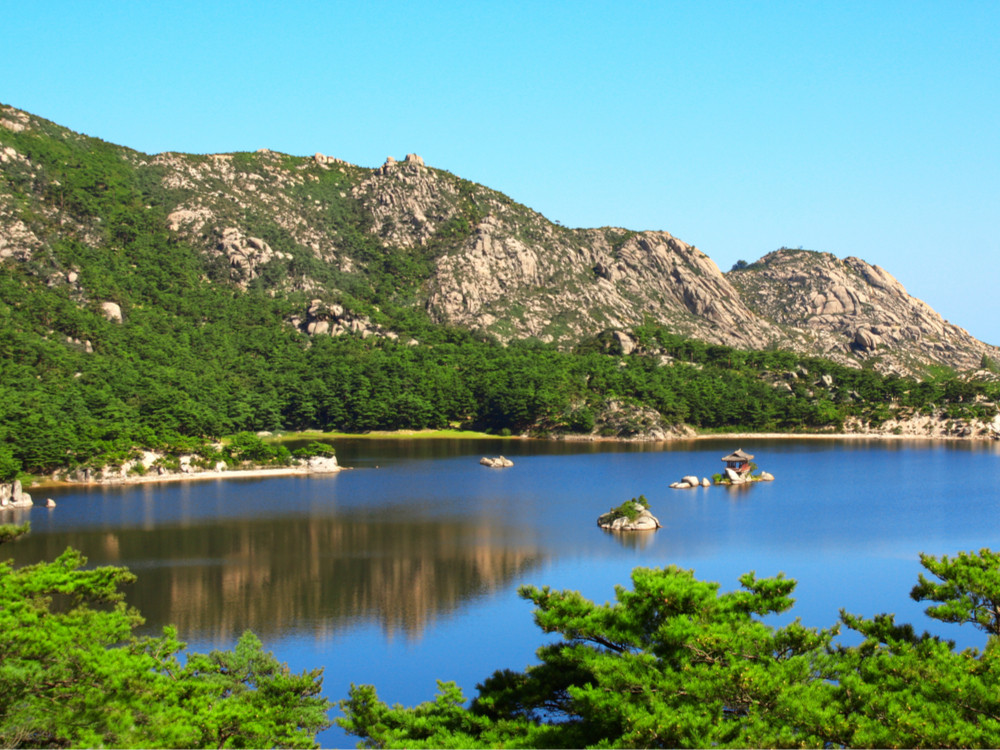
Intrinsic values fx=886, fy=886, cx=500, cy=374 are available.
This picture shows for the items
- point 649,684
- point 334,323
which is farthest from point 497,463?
point 334,323

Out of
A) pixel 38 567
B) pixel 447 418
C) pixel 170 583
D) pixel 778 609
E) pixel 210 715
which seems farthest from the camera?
pixel 447 418

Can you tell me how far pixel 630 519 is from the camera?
5050 cm

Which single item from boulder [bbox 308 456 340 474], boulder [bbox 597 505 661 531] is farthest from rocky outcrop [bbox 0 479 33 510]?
boulder [bbox 597 505 661 531]

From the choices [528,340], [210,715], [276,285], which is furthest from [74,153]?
[210,715]

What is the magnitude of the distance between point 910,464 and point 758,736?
77988 mm

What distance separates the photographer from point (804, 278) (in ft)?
641

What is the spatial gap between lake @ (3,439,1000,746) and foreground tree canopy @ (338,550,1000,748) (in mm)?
8206

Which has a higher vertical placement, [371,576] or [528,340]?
[528,340]

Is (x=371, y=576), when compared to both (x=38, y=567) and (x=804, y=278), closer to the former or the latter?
(x=38, y=567)

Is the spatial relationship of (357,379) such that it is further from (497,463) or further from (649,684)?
(649,684)

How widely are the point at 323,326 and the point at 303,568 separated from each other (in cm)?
9970

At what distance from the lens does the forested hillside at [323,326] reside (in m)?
92.9

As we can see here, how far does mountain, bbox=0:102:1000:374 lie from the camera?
140m

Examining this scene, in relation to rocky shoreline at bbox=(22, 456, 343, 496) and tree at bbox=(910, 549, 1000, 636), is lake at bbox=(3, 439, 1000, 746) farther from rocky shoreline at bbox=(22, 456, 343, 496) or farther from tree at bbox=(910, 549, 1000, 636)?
tree at bbox=(910, 549, 1000, 636)
